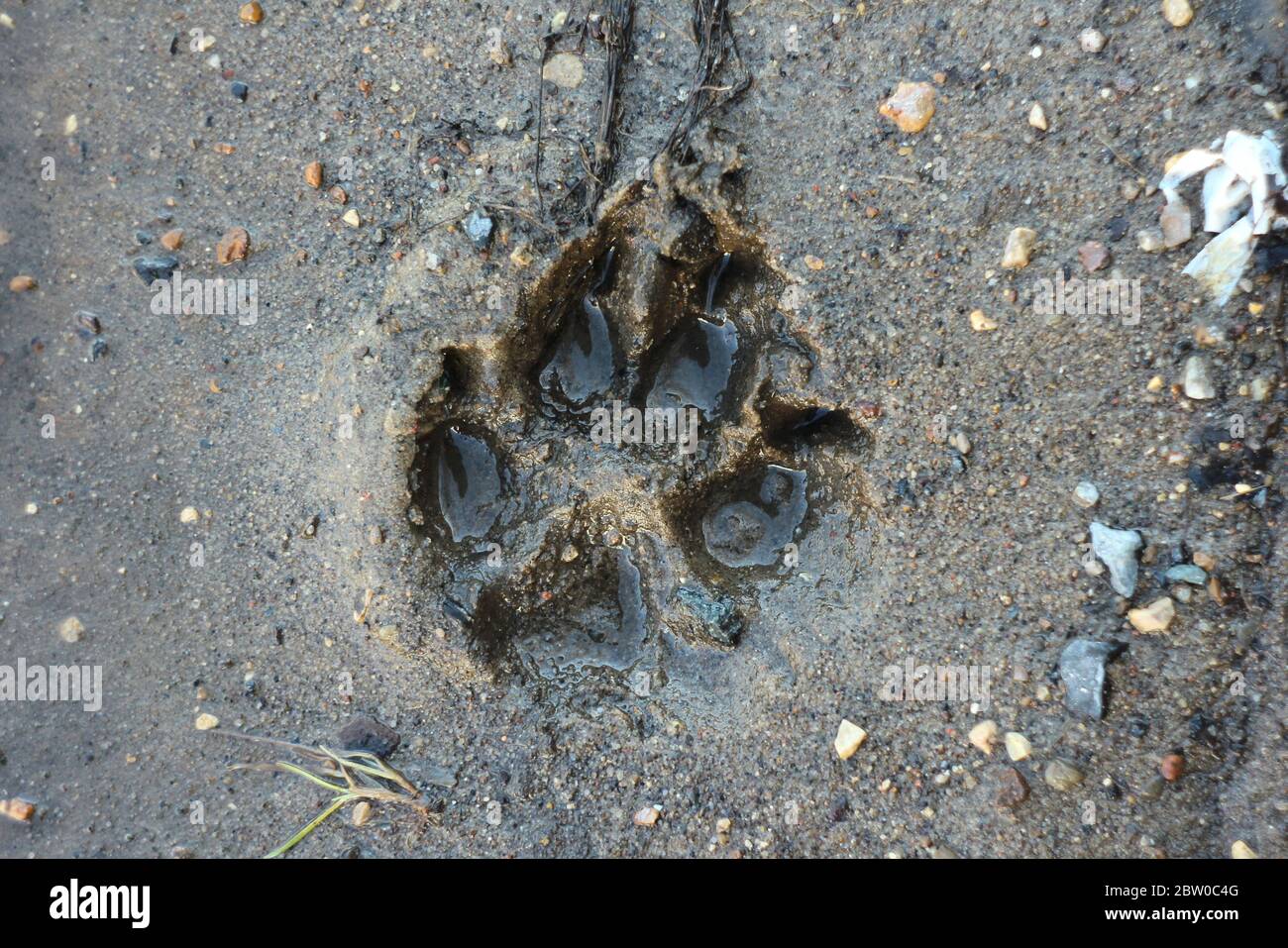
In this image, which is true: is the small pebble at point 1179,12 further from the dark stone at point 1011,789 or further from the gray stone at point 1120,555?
the dark stone at point 1011,789

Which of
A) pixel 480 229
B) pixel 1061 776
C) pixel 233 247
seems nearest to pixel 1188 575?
Answer: pixel 1061 776

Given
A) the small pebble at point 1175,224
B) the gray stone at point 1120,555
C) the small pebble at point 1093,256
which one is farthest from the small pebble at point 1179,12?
the gray stone at point 1120,555

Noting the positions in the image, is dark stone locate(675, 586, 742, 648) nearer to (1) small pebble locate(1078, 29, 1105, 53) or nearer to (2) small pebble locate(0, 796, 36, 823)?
(1) small pebble locate(1078, 29, 1105, 53)

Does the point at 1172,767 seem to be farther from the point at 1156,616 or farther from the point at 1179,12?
the point at 1179,12

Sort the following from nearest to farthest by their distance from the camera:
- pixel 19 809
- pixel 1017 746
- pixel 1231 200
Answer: pixel 1231 200, pixel 1017 746, pixel 19 809

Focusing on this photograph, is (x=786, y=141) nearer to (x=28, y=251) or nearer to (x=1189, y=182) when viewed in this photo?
(x=1189, y=182)
